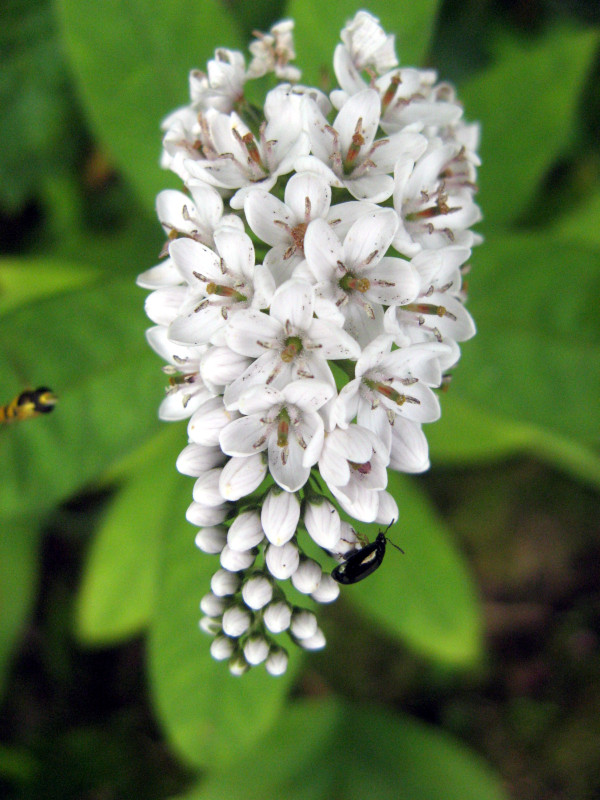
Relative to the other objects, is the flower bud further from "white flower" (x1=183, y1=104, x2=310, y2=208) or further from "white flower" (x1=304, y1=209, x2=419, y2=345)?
"white flower" (x1=183, y1=104, x2=310, y2=208)

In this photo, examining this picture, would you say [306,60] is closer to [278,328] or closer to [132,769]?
[278,328]

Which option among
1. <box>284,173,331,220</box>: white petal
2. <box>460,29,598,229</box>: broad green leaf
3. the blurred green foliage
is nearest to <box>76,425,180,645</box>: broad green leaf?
the blurred green foliage

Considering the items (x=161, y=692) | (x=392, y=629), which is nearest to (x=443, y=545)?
(x=392, y=629)

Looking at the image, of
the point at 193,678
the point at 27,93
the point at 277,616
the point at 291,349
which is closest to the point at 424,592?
the point at 193,678

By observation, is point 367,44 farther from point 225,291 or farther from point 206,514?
point 206,514

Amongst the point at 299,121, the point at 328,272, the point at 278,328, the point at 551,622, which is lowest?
the point at 551,622

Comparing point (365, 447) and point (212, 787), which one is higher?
point (365, 447)
